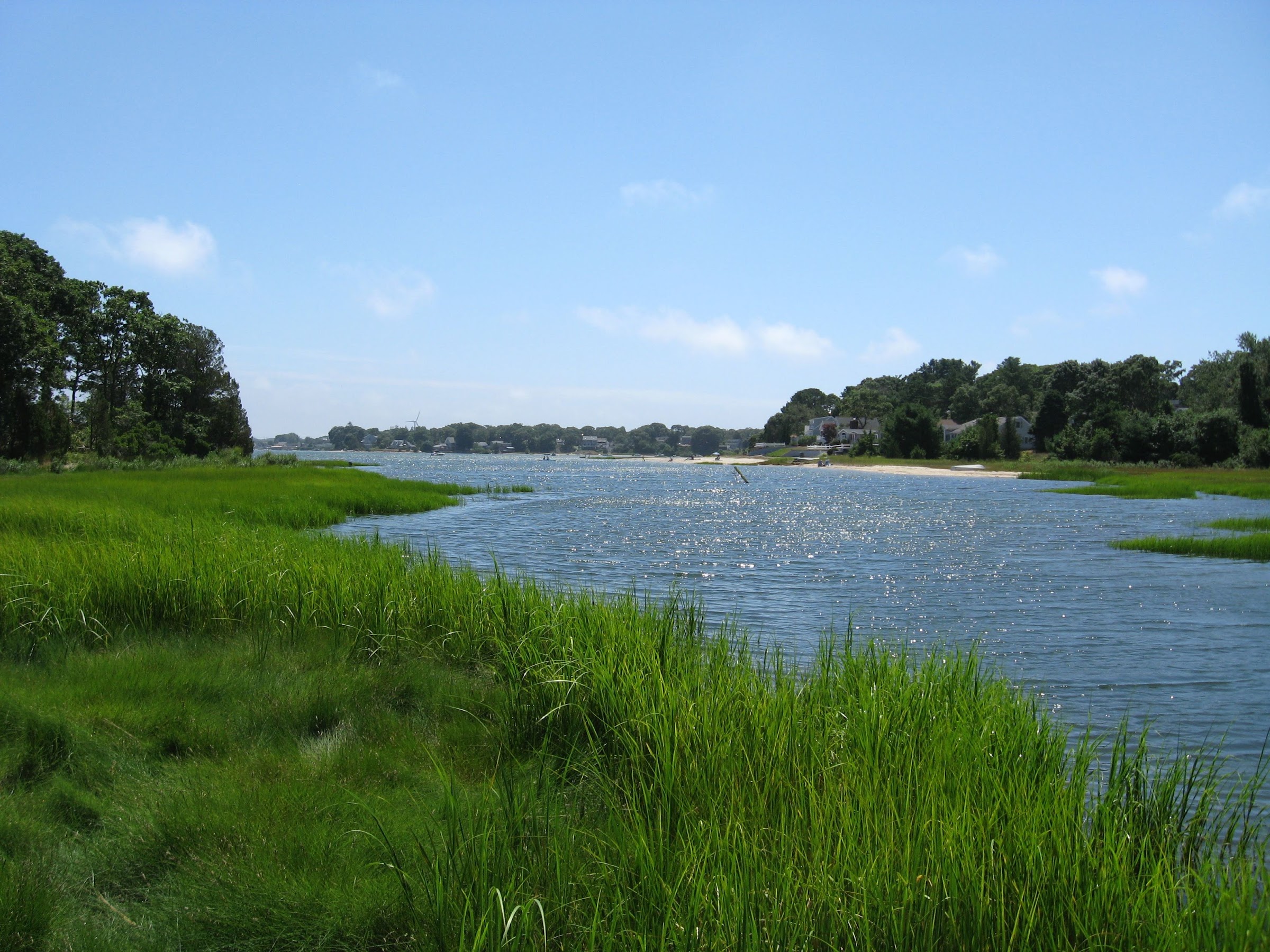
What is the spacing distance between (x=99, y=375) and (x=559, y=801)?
6698 centimetres

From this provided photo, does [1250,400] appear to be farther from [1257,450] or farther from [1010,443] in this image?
[1010,443]

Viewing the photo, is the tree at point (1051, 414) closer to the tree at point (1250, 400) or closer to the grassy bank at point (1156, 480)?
the grassy bank at point (1156, 480)

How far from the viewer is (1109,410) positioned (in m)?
85.1

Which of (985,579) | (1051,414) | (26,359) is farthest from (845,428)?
(985,579)

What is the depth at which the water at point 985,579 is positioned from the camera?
38.4 feet

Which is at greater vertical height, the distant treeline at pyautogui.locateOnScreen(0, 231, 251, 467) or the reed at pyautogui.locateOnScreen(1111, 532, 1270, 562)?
the distant treeline at pyautogui.locateOnScreen(0, 231, 251, 467)

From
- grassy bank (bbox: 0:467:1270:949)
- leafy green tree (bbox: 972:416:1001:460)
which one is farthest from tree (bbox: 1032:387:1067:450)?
grassy bank (bbox: 0:467:1270:949)

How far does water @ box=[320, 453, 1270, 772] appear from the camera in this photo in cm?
1170

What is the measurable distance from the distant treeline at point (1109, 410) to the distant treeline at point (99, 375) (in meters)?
79.7

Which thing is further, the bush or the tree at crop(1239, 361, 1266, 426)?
the tree at crop(1239, 361, 1266, 426)

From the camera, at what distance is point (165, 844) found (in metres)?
4.99

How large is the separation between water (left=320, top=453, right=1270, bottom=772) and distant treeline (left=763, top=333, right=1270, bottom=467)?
98.3ft

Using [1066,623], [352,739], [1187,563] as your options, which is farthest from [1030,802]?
[1187,563]

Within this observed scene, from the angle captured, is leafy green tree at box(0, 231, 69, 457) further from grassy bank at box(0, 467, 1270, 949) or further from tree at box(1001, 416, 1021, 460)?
tree at box(1001, 416, 1021, 460)
